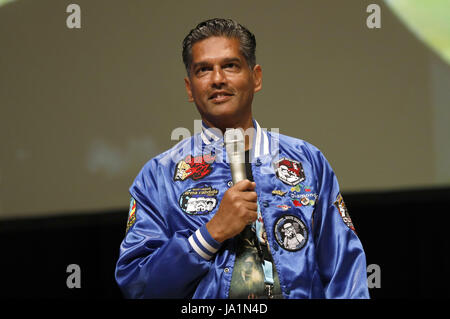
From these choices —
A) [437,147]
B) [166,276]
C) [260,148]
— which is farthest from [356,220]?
[166,276]

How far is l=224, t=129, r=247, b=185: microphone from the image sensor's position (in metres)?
1.35

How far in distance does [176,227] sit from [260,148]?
1.05 ft

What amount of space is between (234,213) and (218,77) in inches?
14.2

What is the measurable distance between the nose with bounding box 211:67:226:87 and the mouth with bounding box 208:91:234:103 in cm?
2

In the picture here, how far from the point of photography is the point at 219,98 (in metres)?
1.43

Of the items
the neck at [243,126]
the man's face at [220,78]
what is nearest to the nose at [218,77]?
the man's face at [220,78]

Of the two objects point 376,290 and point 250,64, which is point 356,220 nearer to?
point 376,290

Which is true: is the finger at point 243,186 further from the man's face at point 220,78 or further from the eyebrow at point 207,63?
the eyebrow at point 207,63

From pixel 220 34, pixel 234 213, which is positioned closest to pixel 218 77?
pixel 220 34

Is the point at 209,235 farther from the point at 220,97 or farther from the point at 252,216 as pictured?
the point at 220,97

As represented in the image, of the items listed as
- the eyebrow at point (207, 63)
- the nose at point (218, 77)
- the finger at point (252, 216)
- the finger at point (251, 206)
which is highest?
the eyebrow at point (207, 63)

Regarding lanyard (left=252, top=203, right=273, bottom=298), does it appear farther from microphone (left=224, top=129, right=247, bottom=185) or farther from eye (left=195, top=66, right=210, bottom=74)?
eye (left=195, top=66, right=210, bottom=74)

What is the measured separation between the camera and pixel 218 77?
141 cm

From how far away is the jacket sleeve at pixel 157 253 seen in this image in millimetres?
1312
